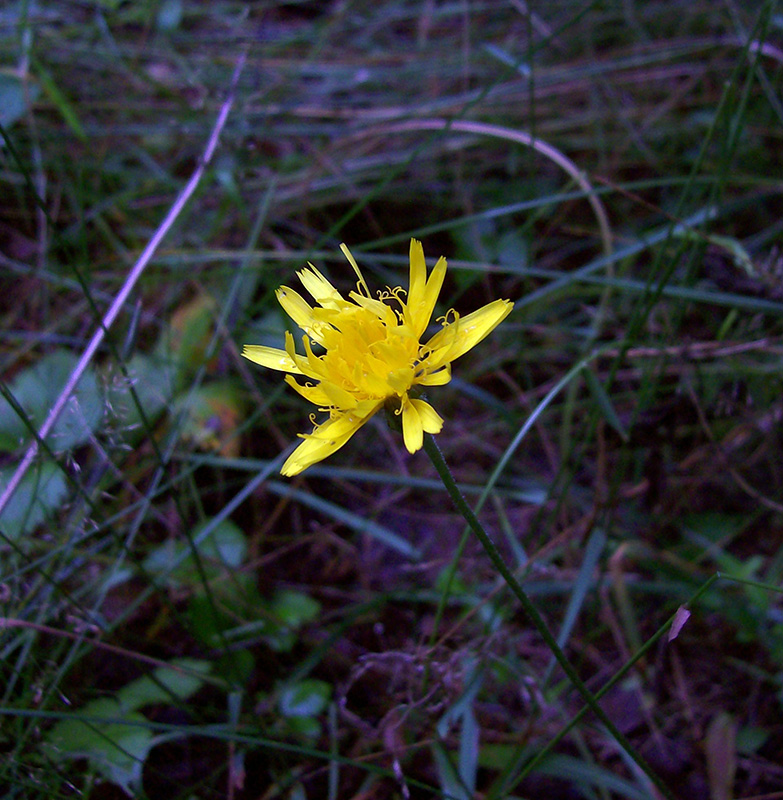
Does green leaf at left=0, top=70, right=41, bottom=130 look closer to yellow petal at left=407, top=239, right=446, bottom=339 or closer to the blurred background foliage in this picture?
the blurred background foliage

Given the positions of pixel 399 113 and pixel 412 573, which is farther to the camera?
pixel 399 113

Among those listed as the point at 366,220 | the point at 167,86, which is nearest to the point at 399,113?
the point at 366,220

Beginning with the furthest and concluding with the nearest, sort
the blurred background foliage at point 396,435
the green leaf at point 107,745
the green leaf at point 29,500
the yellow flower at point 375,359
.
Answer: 1. the green leaf at point 29,500
2. the blurred background foliage at point 396,435
3. the green leaf at point 107,745
4. the yellow flower at point 375,359

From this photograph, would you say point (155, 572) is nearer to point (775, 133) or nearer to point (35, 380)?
point (35, 380)

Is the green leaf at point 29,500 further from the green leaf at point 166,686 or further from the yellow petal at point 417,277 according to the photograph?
the yellow petal at point 417,277

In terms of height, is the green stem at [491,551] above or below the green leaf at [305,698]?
above

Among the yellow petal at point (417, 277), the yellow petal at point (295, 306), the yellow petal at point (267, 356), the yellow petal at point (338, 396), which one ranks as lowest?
the yellow petal at point (267, 356)

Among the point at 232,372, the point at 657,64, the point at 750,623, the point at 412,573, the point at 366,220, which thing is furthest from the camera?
the point at 657,64

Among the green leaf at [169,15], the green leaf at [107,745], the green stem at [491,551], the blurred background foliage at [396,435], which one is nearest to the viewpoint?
the green stem at [491,551]

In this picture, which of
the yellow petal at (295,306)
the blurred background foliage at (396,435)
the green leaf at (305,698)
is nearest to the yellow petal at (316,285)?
the yellow petal at (295,306)
